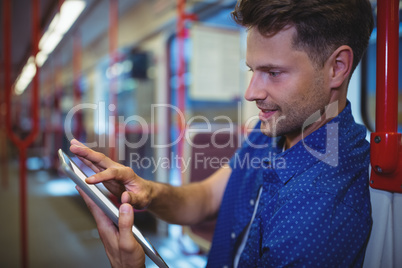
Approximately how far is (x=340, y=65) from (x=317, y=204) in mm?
387

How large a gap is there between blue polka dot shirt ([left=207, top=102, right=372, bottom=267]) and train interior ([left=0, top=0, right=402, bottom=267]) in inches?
3.2

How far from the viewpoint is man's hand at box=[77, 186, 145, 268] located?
0.60 metres

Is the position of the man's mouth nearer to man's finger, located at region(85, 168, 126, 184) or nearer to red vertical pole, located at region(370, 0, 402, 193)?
red vertical pole, located at region(370, 0, 402, 193)

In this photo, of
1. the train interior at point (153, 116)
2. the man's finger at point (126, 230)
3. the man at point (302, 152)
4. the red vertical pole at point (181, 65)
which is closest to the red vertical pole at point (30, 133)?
the train interior at point (153, 116)

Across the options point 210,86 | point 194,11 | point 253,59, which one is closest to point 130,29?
point 194,11

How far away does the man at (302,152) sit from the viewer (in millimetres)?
650

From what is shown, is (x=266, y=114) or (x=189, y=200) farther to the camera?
(x=189, y=200)

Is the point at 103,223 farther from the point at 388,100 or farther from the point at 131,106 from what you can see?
the point at 131,106

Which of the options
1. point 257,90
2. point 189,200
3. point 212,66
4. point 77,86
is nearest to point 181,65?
point 212,66

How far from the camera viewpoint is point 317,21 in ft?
2.47

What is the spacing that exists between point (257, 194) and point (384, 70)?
524 millimetres

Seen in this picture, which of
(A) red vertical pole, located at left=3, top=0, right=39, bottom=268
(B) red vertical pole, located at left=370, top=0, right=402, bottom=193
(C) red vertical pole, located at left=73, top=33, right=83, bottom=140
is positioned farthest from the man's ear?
(C) red vertical pole, located at left=73, top=33, right=83, bottom=140

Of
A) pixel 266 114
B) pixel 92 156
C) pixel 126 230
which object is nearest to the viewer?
pixel 126 230

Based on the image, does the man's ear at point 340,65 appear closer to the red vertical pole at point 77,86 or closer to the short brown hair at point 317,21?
the short brown hair at point 317,21
